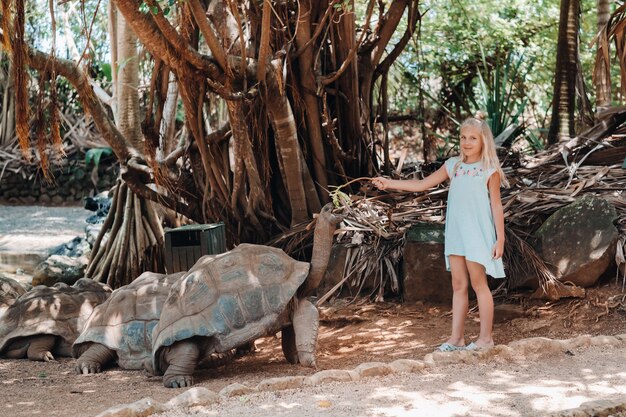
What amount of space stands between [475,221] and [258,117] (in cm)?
328

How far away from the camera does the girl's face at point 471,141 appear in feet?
18.4

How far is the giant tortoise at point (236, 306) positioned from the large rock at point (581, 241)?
2101mm

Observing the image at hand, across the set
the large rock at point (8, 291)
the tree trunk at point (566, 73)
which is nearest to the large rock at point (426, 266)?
the tree trunk at point (566, 73)

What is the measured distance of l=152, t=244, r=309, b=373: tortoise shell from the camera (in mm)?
5641

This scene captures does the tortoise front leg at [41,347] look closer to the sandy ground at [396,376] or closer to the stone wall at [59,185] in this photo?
the sandy ground at [396,376]

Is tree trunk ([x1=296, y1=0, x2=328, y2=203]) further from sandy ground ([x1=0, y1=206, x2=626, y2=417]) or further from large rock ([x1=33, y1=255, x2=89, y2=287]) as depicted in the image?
large rock ([x1=33, y1=255, x2=89, y2=287])

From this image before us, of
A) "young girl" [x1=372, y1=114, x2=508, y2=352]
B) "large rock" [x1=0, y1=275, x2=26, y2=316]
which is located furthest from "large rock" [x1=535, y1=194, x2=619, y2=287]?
"large rock" [x1=0, y1=275, x2=26, y2=316]

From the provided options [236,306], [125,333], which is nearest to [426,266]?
[236,306]

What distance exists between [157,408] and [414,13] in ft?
18.5

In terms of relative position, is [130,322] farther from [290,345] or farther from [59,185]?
[59,185]

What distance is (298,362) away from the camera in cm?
610

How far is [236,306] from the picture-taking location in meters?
5.69

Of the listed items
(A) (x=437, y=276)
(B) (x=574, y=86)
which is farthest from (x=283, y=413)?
(B) (x=574, y=86)

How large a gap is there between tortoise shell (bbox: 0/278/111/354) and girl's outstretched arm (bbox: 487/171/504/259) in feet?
11.9
